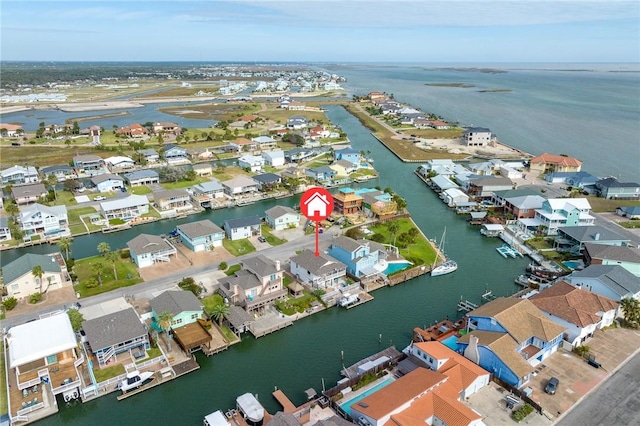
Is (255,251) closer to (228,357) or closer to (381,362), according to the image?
(228,357)

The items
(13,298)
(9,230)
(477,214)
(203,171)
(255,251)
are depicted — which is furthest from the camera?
(203,171)

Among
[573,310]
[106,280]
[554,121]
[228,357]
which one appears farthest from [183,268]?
[554,121]

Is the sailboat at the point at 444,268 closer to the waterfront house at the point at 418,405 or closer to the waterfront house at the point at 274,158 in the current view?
the waterfront house at the point at 418,405

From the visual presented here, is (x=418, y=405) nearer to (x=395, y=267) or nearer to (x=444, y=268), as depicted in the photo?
(x=395, y=267)

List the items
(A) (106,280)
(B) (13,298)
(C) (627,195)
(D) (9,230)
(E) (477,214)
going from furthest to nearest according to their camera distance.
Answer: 1. (C) (627,195)
2. (E) (477,214)
3. (D) (9,230)
4. (A) (106,280)
5. (B) (13,298)

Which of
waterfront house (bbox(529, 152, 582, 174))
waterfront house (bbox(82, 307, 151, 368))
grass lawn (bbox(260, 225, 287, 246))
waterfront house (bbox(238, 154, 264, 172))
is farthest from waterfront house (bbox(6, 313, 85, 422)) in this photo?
waterfront house (bbox(529, 152, 582, 174))

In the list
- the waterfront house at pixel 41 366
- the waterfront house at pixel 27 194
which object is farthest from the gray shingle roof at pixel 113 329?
the waterfront house at pixel 27 194

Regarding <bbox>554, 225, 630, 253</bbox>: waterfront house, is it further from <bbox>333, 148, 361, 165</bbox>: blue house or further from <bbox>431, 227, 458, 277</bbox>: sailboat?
<bbox>333, 148, 361, 165</bbox>: blue house
